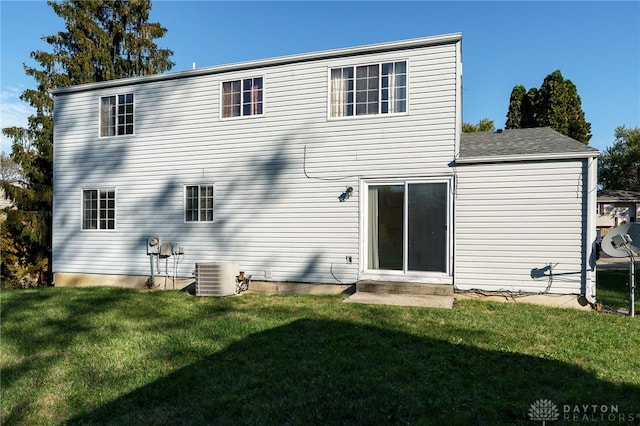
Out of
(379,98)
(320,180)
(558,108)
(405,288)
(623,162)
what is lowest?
(405,288)

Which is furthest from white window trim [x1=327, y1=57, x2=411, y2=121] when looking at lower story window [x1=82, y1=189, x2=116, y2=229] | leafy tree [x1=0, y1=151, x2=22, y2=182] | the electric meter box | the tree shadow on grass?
leafy tree [x1=0, y1=151, x2=22, y2=182]

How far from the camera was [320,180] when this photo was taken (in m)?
8.08

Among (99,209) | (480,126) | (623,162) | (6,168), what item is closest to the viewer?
(99,209)

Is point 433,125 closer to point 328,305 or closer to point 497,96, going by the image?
point 328,305

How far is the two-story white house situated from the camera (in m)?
6.85

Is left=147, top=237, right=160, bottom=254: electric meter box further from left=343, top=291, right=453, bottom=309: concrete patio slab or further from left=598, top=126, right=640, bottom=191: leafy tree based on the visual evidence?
left=598, top=126, right=640, bottom=191: leafy tree

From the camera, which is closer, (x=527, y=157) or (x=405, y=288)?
(x=527, y=157)

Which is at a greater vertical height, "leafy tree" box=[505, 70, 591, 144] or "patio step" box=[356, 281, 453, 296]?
"leafy tree" box=[505, 70, 591, 144]

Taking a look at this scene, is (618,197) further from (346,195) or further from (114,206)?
(114,206)

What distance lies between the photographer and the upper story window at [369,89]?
7.61m

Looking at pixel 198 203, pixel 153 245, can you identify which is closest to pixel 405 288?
pixel 198 203

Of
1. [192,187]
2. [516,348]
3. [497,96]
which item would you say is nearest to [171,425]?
[516,348]

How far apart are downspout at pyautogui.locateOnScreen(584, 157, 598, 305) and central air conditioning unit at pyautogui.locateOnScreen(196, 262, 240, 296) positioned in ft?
22.9

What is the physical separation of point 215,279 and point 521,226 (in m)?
6.36
